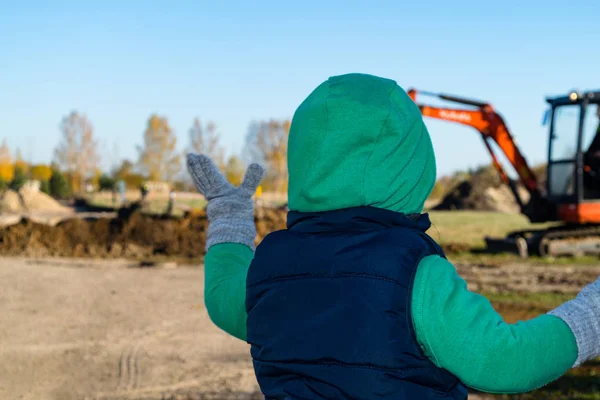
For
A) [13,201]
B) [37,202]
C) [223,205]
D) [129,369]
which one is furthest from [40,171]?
[223,205]

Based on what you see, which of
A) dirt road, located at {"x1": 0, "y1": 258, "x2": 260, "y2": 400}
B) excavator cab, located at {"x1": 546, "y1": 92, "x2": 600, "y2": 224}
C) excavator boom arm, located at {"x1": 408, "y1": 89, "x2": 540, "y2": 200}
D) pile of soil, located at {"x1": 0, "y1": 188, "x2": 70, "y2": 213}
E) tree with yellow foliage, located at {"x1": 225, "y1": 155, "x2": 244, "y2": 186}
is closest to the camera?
dirt road, located at {"x1": 0, "y1": 258, "x2": 260, "y2": 400}

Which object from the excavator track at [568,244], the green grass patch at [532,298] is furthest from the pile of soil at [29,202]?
the green grass patch at [532,298]

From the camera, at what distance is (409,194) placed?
1663 millimetres

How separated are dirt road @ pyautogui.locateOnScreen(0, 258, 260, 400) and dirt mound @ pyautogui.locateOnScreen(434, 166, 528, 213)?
29257mm

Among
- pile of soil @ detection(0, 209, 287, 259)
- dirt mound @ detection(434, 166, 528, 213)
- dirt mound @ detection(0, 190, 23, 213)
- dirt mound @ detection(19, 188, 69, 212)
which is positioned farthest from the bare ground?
dirt mound @ detection(434, 166, 528, 213)

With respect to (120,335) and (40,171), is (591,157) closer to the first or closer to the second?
(120,335)

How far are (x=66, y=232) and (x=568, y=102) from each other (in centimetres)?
1048

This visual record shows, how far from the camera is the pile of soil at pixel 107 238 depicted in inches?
571

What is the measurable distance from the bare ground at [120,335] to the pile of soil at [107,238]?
2984 mm

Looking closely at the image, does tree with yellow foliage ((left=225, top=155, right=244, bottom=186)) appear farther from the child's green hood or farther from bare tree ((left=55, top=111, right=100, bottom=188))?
the child's green hood

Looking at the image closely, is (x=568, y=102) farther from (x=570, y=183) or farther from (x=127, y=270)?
(x=127, y=270)

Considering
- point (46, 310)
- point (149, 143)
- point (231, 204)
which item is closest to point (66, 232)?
point (46, 310)

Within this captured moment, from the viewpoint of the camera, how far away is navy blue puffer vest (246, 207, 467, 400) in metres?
1.53

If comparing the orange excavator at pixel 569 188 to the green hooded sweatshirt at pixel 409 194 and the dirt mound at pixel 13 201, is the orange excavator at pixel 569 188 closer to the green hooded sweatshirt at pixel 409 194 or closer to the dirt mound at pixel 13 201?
the green hooded sweatshirt at pixel 409 194
